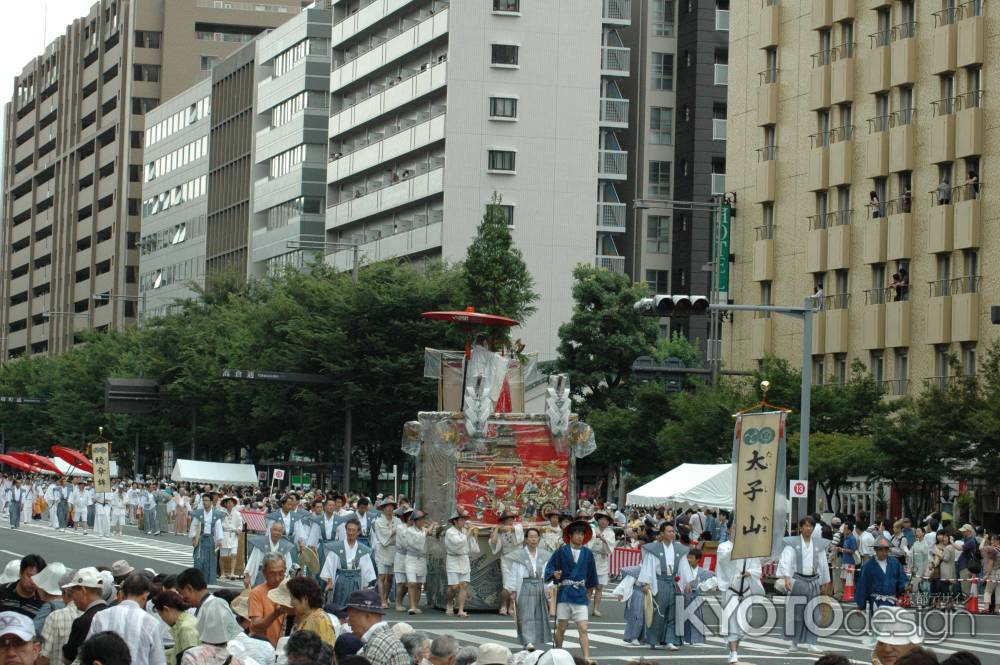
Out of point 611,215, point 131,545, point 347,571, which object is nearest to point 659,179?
point 611,215

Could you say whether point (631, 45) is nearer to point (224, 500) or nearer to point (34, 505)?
point (34, 505)

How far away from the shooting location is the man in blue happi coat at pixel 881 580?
22156mm

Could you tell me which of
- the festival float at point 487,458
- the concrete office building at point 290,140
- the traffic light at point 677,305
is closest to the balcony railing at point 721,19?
the concrete office building at point 290,140

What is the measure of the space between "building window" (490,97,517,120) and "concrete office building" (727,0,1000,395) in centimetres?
1573

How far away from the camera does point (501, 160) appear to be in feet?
257

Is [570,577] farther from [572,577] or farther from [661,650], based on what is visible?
[661,650]

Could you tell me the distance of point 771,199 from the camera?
201 feet

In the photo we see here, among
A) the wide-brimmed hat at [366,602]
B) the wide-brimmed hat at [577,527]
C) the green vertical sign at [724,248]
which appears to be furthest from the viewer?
the green vertical sign at [724,248]

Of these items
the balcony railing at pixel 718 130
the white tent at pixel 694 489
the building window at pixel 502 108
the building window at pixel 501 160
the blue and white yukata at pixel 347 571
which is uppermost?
the building window at pixel 502 108

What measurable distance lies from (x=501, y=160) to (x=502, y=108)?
2178 millimetres

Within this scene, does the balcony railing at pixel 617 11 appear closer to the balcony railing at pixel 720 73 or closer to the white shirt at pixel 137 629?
the balcony railing at pixel 720 73

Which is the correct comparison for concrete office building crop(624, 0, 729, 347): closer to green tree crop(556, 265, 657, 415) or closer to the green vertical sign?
green tree crop(556, 265, 657, 415)

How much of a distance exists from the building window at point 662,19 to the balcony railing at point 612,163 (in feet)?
19.8

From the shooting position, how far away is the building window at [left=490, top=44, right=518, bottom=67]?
79000mm
